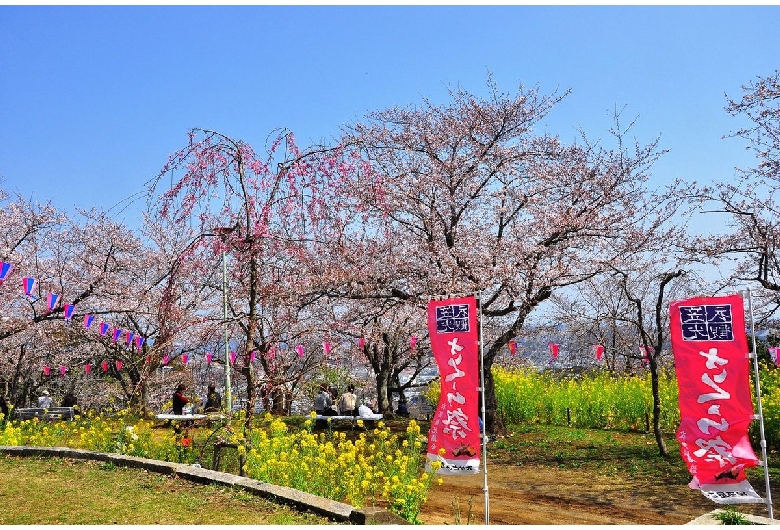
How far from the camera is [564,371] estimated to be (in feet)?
89.0

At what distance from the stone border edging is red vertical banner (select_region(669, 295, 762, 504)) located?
122 inches

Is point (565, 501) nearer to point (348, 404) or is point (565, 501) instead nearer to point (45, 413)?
point (348, 404)

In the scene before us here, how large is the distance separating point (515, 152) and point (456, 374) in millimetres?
7118

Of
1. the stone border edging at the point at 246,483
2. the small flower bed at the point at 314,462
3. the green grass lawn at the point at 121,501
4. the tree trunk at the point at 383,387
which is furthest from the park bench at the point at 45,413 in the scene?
the green grass lawn at the point at 121,501

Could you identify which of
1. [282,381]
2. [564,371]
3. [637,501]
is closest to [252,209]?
[282,381]

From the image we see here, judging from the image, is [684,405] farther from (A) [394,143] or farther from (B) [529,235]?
(A) [394,143]

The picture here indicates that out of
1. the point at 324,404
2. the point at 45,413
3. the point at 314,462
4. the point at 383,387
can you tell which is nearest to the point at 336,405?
the point at 324,404

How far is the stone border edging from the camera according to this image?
621cm

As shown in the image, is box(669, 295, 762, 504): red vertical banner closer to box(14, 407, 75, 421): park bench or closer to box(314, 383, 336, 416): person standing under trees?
box(314, 383, 336, 416): person standing under trees

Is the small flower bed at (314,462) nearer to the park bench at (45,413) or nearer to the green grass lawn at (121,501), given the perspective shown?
the green grass lawn at (121,501)

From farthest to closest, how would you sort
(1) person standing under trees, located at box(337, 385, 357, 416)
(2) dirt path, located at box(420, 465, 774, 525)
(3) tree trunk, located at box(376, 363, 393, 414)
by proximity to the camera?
(3) tree trunk, located at box(376, 363, 393, 414) < (1) person standing under trees, located at box(337, 385, 357, 416) < (2) dirt path, located at box(420, 465, 774, 525)

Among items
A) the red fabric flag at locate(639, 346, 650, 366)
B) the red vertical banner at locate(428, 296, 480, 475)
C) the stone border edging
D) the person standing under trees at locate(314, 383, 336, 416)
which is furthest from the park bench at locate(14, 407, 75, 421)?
the red fabric flag at locate(639, 346, 650, 366)

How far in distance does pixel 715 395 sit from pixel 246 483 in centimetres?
505

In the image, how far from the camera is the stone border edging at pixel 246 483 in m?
6.21
